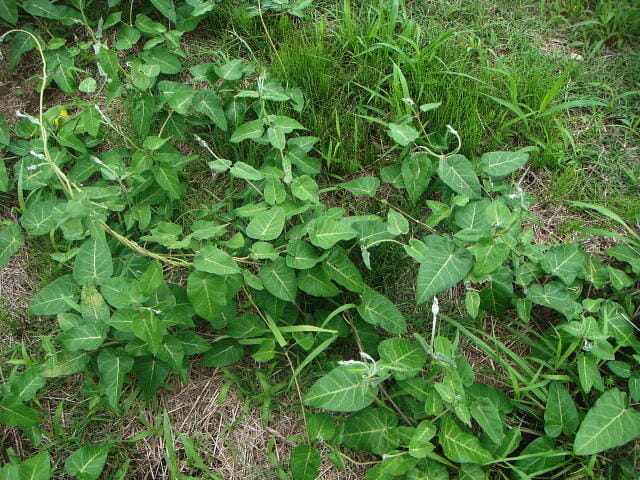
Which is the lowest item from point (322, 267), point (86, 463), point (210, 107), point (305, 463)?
point (86, 463)

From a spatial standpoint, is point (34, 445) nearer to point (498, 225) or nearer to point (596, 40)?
point (498, 225)

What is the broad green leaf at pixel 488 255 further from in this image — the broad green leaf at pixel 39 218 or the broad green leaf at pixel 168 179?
the broad green leaf at pixel 39 218

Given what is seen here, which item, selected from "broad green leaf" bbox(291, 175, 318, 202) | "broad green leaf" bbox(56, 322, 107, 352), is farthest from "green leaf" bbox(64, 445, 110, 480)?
"broad green leaf" bbox(291, 175, 318, 202)

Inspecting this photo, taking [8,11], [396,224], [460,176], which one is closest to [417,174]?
[460,176]

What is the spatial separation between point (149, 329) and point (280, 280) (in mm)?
525

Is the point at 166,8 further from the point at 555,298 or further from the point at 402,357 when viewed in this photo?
the point at 555,298

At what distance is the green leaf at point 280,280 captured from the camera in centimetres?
210

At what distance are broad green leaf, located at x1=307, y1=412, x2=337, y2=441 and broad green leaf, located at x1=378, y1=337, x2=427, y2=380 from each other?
1.05 feet

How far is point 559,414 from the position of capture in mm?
2074

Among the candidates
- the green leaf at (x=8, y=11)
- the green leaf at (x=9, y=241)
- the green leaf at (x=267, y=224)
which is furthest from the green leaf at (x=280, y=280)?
the green leaf at (x=8, y=11)

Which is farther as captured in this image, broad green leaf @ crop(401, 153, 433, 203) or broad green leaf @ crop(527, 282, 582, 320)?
broad green leaf @ crop(401, 153, 433, 203)

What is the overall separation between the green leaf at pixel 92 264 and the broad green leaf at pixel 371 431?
3.77ft

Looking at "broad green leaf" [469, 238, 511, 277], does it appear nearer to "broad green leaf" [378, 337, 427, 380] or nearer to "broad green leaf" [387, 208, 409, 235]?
"broad green leaf" [387, 208, 409, 235]

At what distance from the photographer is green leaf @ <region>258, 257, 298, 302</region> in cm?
210
